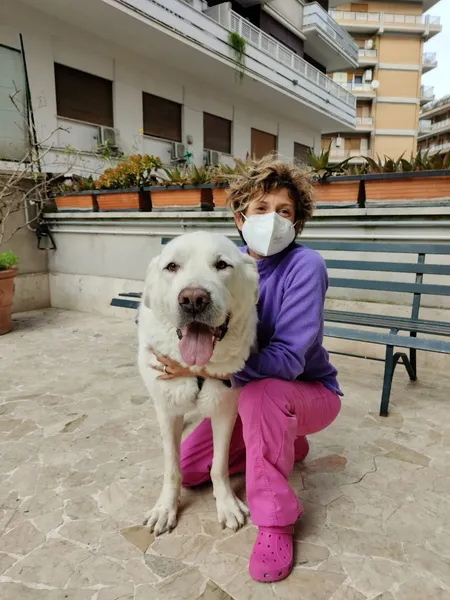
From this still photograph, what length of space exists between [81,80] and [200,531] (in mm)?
8517

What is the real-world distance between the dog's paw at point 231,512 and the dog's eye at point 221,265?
1.02 metres

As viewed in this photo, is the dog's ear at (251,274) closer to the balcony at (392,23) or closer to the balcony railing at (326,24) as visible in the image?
the balcony railing at (326,24)

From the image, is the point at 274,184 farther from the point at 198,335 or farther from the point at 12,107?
the point at 12,107

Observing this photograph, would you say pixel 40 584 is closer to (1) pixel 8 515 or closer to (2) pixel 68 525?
(2) pixel 68 525

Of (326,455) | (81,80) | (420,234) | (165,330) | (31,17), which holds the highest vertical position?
(31,17)

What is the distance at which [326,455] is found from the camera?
7.18 feet

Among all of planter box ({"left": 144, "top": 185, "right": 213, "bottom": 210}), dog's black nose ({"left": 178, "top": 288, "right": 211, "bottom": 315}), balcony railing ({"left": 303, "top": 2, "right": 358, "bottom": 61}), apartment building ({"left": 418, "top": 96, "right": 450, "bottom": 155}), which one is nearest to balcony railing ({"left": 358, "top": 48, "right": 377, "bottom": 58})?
apartment building ({"left": 418, "top": 96, "right": 450, "bottom": 155})

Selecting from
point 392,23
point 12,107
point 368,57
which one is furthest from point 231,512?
point 392,23

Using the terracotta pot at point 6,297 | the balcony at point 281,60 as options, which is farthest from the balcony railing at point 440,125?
the terracotta pot at point 6,297

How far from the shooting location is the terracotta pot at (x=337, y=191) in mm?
3723

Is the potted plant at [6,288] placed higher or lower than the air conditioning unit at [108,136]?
lower

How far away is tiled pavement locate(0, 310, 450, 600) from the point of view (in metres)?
1.35

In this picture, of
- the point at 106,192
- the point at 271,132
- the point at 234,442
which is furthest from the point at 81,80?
the point at 234,442

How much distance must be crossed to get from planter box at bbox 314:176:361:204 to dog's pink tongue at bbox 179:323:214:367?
2.78 m
